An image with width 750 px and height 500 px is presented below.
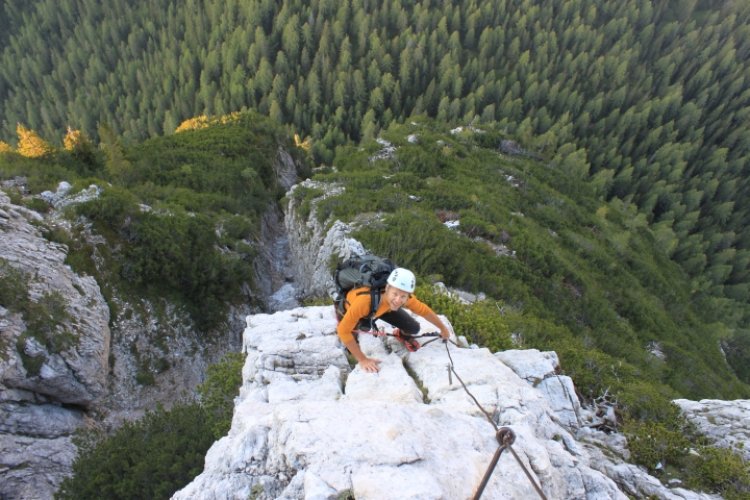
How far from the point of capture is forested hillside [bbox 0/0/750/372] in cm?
6838

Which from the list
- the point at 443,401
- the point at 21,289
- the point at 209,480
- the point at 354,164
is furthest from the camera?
the point at 354,164

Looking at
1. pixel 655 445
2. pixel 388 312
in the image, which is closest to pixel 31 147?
pixel 388 312

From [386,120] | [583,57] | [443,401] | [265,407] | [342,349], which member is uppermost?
[443,401]

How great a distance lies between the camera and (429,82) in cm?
7944

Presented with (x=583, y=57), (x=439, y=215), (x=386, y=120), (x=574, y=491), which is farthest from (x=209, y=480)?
(x=583, y=57)

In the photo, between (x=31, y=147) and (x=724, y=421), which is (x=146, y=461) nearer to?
(x=724, y=421)

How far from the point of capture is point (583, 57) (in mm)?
88750

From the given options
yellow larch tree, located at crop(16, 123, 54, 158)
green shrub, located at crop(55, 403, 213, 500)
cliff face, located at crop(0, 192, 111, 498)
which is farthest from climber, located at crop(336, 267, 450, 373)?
yellow larch tree, located at crop(16, 123, 54, 158)

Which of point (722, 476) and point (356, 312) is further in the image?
point (722, 476)

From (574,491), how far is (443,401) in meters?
2.24

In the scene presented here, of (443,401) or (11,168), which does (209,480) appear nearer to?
(443,401)

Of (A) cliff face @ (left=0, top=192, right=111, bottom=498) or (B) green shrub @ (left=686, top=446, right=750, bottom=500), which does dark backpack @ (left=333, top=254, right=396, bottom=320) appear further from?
(A) cliff face @ (left=0, top=192, right=111, bottom=498)

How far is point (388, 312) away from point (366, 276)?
1.07m

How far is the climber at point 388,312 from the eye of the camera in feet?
21.6
